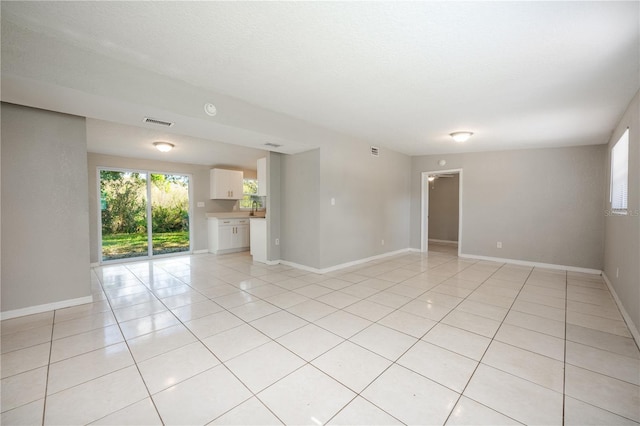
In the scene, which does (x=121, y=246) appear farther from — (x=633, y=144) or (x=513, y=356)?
(x=633, y=144)

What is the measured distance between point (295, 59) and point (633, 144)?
12.0 feet

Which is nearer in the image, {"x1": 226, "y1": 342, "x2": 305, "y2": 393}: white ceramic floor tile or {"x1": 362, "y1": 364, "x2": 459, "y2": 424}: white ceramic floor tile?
{"x1": 362, "y1": 364, "x2": 459, "y2": 424}: white ceramic floor tile

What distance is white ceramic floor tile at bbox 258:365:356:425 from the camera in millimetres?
1484

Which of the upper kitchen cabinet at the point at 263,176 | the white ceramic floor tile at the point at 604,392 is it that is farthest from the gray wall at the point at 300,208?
the white ceramic floor tile at the point at 604,392

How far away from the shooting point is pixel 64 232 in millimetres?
2992

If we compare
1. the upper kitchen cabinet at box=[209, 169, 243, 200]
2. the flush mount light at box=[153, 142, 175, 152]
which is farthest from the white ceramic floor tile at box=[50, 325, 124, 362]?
the upper kitchen cabinet at box=[209, 169, 243, 200]

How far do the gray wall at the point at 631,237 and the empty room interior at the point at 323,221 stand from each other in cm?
5

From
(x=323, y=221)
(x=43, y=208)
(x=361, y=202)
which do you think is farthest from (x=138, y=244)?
(x=361, y=202)

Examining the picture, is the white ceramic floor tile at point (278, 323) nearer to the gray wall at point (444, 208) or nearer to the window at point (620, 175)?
the window at point (620, 175)

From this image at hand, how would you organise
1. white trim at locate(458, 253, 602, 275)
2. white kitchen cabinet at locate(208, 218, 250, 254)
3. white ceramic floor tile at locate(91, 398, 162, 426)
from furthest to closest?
white kitchen cabinet at locate(208, 218, 250, 254) → white trim at locate(458, 253, 602, 275) → white ceramic floor tile at locate(91, 398, 162, 426)

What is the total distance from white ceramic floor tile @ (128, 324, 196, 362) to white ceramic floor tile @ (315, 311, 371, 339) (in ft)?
4.10

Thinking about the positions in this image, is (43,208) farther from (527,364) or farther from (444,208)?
(444,208)

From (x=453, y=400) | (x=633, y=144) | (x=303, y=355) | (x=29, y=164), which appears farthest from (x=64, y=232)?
(x=633, y=144)

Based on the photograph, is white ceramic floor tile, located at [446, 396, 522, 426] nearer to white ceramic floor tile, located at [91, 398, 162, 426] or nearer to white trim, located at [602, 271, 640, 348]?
white ceramic floor tile, located at [91, 398, 162, 426]
